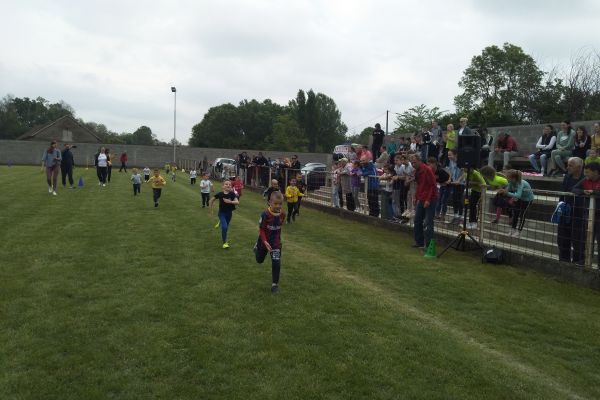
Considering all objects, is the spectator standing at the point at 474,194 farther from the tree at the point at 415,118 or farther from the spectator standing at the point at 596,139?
the tree at the point at 415,118

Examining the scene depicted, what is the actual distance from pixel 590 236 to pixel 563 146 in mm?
6341

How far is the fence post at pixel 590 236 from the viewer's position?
8.22 metres

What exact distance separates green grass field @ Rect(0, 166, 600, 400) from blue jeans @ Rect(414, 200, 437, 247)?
2.08 feet

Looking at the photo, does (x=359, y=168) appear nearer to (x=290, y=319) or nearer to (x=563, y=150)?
(x=563, y=150)

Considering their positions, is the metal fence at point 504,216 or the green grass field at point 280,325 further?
the metal fence at point 504,216

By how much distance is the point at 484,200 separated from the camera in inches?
428

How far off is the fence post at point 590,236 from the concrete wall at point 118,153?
41.4 meters

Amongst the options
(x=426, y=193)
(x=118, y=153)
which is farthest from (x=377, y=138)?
(x=118, y=153)

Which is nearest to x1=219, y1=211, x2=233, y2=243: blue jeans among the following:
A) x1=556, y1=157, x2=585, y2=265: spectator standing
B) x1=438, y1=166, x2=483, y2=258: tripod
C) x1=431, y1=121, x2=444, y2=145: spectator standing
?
x1=438, y1=166, x2=483, y2=258: tripod

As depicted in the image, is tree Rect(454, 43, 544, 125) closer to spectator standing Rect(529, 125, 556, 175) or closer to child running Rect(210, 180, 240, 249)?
spectator standing Rect(529, 125, 556, 175)

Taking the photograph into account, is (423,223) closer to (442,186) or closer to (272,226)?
(442,186)

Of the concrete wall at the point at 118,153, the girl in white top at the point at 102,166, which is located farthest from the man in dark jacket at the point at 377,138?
the concrete wall at the point at 118,153

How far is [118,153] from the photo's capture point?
5566cm

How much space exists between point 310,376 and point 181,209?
12688 millimetres
